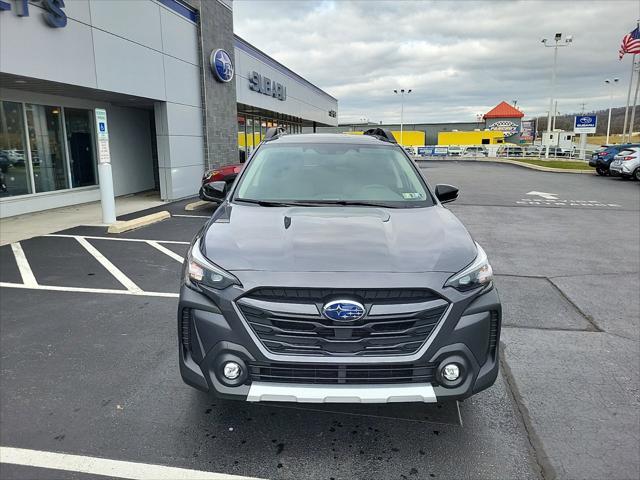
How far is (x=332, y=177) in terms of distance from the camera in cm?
403

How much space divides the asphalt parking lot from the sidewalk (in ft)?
9.43

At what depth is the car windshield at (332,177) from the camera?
375cm

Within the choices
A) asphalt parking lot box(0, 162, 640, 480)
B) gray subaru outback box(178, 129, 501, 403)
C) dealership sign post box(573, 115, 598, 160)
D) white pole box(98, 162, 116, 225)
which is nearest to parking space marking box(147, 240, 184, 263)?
asphalt parking lot box(0, 162, 640, 480)

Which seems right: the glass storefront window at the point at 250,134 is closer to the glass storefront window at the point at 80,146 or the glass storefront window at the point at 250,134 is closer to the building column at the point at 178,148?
the building column at the point at 178,148

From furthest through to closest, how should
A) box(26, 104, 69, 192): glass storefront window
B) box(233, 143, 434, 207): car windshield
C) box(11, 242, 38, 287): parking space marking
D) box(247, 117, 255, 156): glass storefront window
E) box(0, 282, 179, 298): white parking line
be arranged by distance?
box(247, 117, 255, 156): glass storefront window → box(26, 104, 69, 192): glass storefront window → box(11, 242, 38, 287): parking space marking → box(0, 282, 179, 298): white parking line → box(233, 143, 434, 207): car windshield

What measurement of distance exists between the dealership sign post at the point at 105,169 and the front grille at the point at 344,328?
8.46 m

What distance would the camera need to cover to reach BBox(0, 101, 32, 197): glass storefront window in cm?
1061

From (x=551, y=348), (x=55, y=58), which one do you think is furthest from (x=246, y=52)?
(x=551, y=348)

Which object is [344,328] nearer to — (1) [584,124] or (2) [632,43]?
(2) [632,43]

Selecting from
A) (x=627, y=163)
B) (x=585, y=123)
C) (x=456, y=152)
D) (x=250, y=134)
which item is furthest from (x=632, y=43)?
(x=250, y=134)

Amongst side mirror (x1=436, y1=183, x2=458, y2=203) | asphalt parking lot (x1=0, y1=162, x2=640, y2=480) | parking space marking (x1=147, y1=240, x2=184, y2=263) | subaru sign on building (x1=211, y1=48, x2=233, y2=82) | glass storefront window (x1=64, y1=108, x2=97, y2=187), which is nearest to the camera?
asphalt parking lot (x1=0, y1=162, x2=640, y2=480)

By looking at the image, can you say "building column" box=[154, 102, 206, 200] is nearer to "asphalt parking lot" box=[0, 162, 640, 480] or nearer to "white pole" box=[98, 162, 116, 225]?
"white pole" box=[98, 162, 116, 225]

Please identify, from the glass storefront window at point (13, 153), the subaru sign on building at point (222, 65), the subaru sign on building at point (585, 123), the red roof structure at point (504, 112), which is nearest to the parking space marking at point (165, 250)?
the glass storefront window at point (13, 153)

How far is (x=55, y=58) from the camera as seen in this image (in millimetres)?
9070
